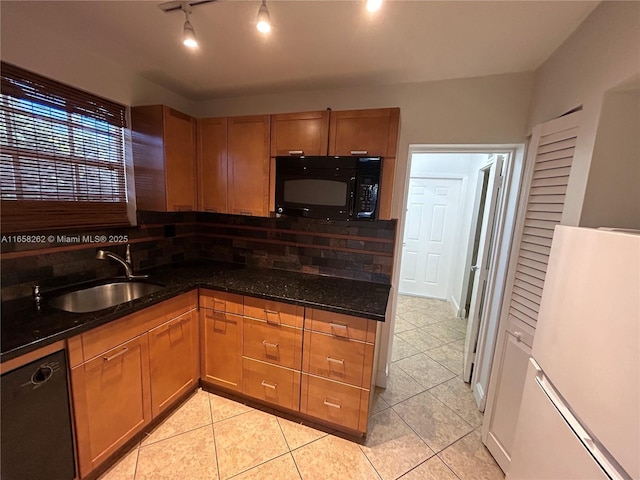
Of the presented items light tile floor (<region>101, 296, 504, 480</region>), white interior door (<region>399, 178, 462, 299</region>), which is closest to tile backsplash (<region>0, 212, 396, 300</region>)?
Result: light tile floor (<region>101, 296, 504, 480</region>)

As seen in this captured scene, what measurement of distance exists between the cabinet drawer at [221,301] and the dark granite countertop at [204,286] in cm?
6

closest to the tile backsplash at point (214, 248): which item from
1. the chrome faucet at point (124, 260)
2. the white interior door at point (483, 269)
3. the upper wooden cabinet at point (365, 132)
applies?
the chrome faucet at point (124, 260)

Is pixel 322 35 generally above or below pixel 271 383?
above

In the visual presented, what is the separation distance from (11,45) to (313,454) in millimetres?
2903

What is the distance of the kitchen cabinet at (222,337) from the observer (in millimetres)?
1909

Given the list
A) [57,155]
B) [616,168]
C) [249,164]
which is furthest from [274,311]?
[616,168]

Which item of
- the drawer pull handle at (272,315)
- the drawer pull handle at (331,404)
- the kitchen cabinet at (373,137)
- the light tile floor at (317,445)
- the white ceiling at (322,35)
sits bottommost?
the light tile floor at (317,445)

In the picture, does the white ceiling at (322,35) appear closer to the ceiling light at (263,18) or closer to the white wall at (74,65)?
the white wall at (74,65)

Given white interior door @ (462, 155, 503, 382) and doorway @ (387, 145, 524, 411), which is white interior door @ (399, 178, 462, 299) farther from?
white interior door @ (462, 155, 503, 382)

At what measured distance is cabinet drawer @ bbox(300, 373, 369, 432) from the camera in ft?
5.46

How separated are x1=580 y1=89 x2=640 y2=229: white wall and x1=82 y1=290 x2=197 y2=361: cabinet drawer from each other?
2.34m

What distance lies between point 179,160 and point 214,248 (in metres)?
0.95

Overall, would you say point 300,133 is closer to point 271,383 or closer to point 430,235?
point 271,383

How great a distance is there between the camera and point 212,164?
220 centimetres
